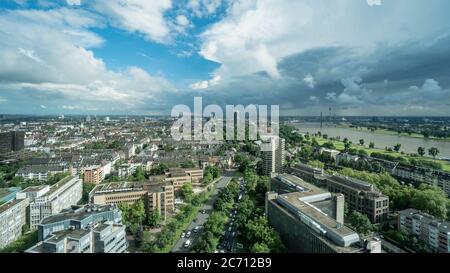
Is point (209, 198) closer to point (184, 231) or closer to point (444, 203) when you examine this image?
point (184, 231)

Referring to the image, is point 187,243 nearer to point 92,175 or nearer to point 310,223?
point 310,223

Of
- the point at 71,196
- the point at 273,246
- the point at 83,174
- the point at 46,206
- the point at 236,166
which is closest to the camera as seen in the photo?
the point at 273,246

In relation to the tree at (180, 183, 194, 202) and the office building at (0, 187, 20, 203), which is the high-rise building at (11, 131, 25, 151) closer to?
the office building at (0, 187, 20, 203)

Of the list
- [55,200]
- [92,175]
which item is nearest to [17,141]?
[92,175]

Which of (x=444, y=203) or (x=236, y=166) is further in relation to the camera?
(x=236, y=166)

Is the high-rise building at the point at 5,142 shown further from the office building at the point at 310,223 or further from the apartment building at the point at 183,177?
the office building at the point at 310,223

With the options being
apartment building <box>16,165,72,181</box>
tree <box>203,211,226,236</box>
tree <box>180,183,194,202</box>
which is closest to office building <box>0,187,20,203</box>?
apartment building <box>16,165,72,181</box>
